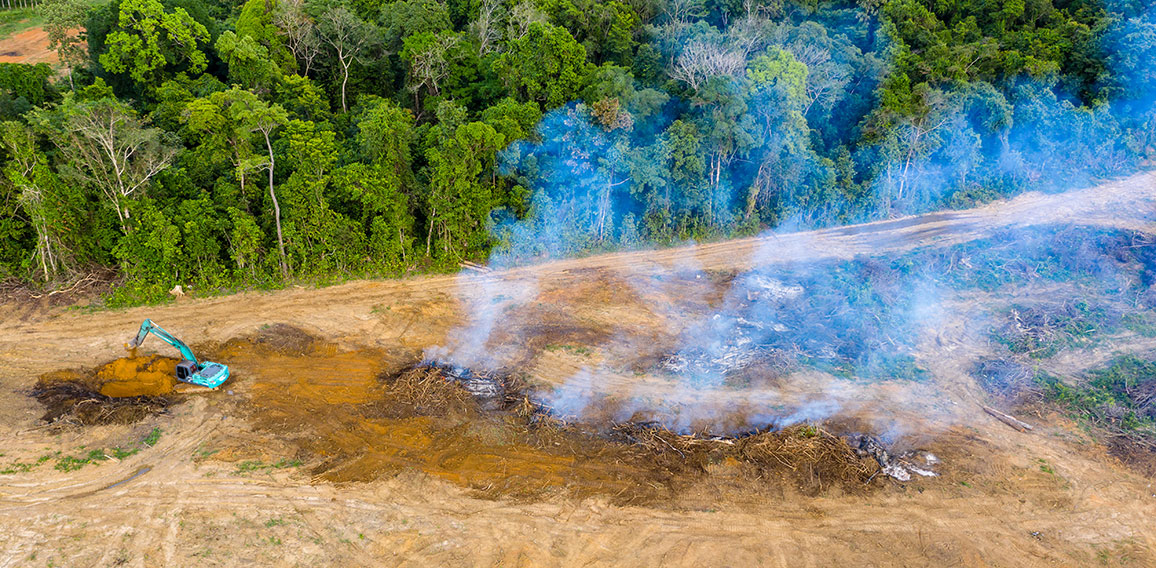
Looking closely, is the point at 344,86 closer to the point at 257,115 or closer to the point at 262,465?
the point at 257,115

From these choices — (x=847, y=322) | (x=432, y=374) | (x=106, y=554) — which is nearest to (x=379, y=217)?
(x=432, y=374)

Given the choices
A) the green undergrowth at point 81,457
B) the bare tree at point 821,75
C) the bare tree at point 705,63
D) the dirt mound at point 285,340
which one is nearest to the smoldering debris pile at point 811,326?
the bare tree at point 821,75

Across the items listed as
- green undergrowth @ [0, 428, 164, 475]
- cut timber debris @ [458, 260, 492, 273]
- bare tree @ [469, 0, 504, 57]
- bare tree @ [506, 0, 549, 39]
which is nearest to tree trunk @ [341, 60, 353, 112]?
bare tree @ [469, 0, 504, 57]

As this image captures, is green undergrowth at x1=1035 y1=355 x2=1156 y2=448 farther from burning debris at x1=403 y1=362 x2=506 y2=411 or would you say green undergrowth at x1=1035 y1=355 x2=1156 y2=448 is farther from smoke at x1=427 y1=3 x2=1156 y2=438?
burning debris at x1=403 y1=362 x2=506 y2=411

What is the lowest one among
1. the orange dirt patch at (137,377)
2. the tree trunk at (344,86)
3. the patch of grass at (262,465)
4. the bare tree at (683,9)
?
the patch of grass at (262,465)

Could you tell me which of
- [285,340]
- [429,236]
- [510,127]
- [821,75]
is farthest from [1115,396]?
[285,340]

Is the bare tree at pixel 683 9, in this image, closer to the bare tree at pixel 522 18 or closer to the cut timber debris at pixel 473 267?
the bare tree at pixel 522 18

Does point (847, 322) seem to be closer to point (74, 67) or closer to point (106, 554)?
point (106, 554)
